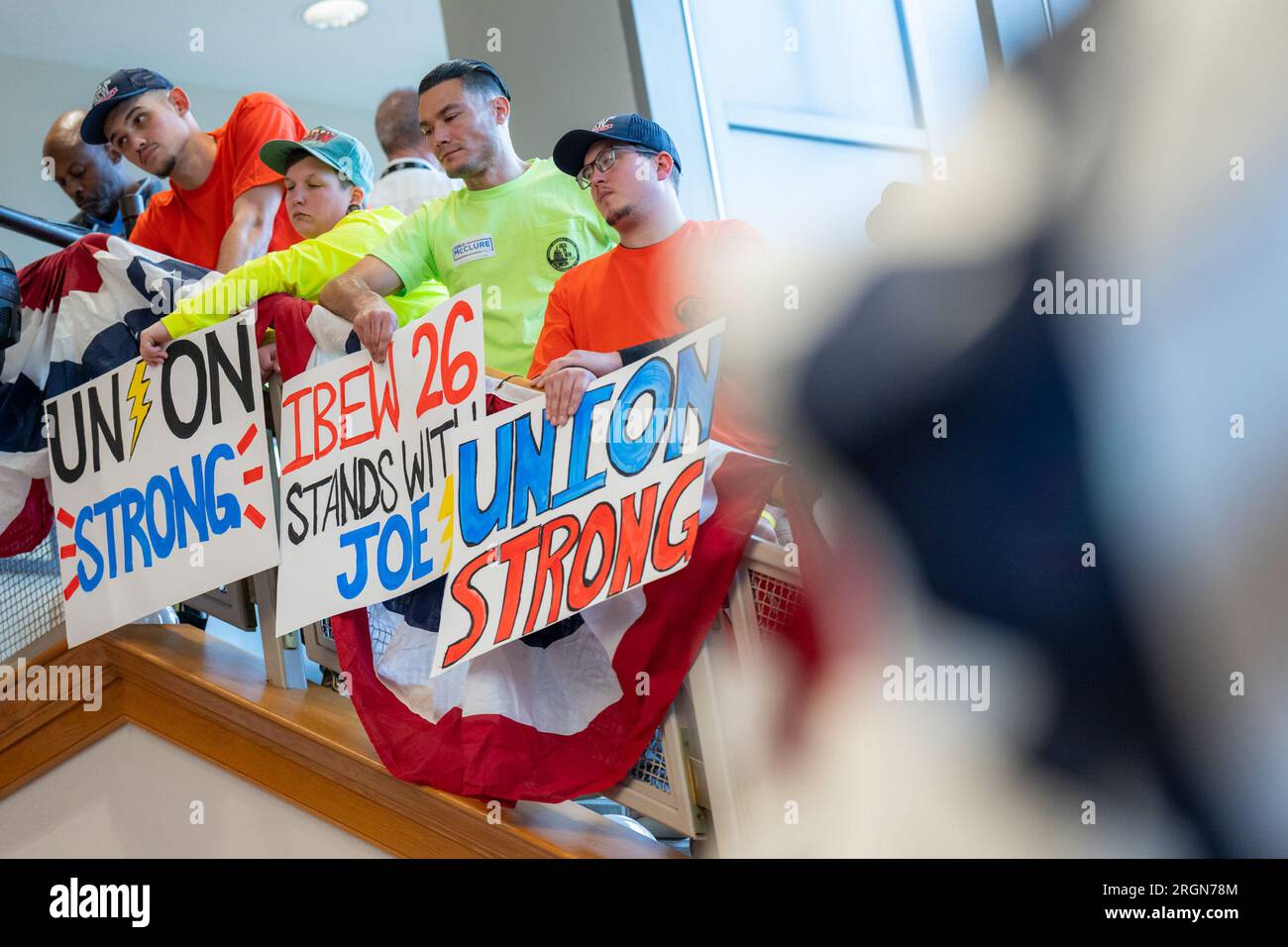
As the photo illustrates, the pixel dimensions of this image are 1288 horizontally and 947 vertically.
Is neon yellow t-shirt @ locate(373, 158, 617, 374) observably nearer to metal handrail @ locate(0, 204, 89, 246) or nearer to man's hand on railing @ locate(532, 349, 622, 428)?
man's hand on railing @ locate(532, 349, 622, 428)

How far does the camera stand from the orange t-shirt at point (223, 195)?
9.57ft

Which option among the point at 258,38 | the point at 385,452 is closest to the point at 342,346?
the point at 385,452

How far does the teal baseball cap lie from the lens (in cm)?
268

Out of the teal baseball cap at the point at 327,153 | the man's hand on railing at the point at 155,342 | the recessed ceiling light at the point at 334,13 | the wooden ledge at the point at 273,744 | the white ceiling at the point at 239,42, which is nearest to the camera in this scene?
the wooden ledge at the point at 273,744

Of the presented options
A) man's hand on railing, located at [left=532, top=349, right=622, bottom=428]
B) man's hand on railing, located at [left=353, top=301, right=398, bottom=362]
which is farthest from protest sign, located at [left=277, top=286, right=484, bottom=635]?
man's hand on railing, located at [left=532, top=349, right=622, bottom=428]

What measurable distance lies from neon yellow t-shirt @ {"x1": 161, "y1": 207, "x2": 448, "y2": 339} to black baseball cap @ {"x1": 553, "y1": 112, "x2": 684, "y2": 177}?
441mm

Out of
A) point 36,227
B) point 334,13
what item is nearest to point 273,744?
point 36,227

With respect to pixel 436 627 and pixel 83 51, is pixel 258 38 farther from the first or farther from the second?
pixel 436 627

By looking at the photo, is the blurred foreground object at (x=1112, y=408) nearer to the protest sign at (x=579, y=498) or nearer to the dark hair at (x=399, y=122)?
the protest sign at (x=579, y=498)

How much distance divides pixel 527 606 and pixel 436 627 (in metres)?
0.27

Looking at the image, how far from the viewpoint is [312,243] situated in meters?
2.55

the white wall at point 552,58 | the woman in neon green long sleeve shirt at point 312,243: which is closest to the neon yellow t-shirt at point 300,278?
the woman in neon green long sleeve shirt at point 312,243

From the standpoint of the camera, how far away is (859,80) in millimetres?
3725

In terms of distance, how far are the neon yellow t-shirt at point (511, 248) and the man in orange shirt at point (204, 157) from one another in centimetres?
52
